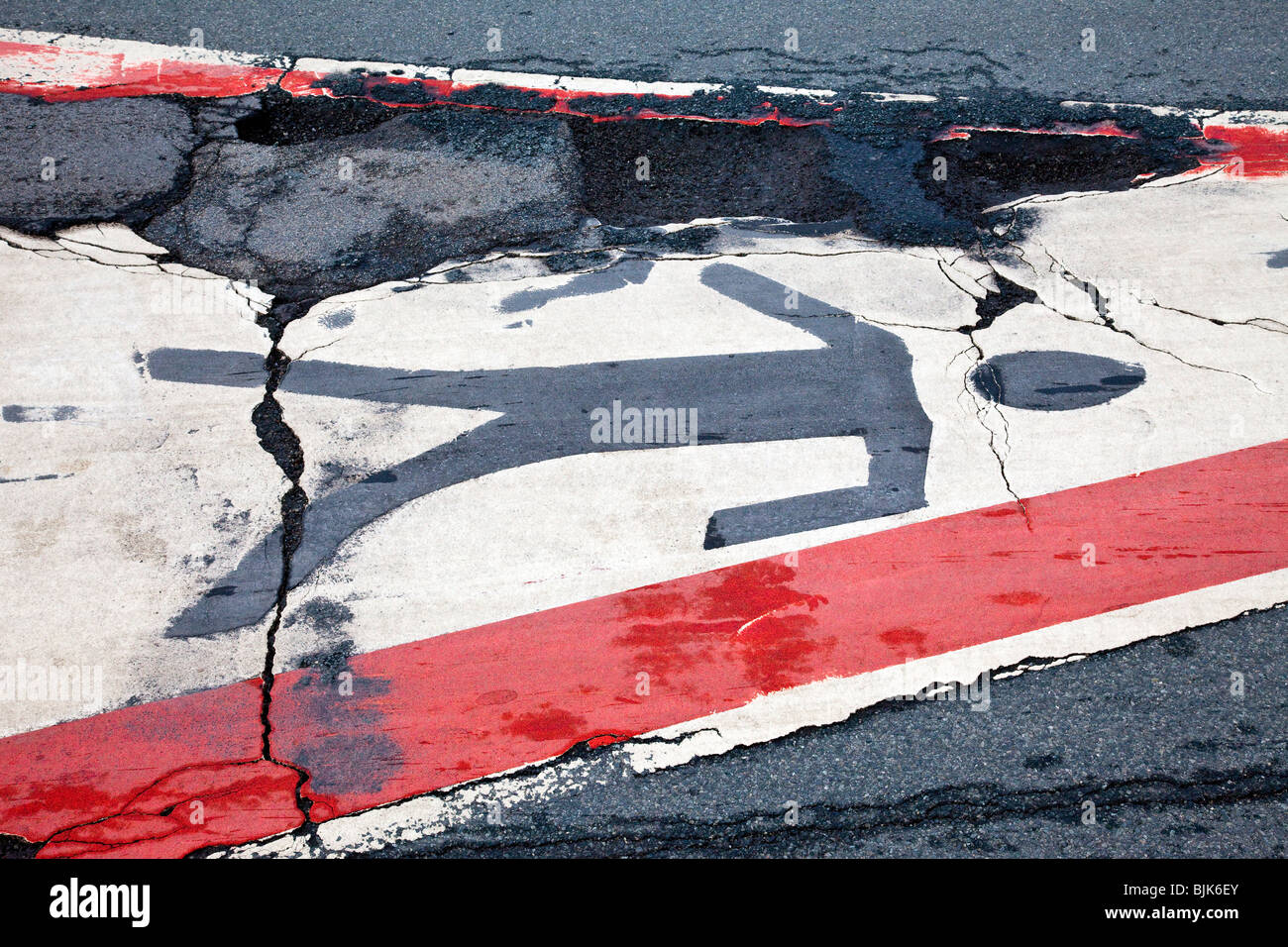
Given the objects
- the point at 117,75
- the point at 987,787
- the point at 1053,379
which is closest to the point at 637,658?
the point at 987,787

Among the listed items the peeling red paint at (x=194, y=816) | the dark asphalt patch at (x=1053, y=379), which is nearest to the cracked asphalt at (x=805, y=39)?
the dark asphalt patch at (x=1053, y=379)

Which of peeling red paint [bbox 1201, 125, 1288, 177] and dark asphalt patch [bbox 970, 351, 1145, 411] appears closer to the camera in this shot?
dark asphalt patch [bbox 970, 351, 1145, 411]

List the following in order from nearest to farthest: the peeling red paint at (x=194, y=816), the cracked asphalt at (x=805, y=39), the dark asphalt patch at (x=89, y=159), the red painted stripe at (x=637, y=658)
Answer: the peeling red paint at (x=194, y=816) → the red painted stripe at (x=637, y=658) → the dark asphalt patch at (x=89, y=159) → the cracked asphalt at (x=805, y=39)

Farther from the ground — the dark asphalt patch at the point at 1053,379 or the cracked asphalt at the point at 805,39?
the cracked asphalt at the point at 805,39

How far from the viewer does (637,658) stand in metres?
3.57

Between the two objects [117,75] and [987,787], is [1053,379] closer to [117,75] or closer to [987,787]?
[987,787]

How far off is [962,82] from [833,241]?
2.12 m

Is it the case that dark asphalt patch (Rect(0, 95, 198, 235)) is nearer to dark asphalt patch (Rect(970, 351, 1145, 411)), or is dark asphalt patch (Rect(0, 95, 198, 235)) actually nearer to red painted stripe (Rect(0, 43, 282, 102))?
red painted stripe (Rect(0, 43, 282, 102))

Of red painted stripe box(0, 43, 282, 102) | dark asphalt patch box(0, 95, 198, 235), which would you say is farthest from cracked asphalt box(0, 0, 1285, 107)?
dark asphalt patch box(0, 95, 198, 235)

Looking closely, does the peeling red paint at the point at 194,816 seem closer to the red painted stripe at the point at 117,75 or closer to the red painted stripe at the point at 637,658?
the red painted stripe at the point at 637,658

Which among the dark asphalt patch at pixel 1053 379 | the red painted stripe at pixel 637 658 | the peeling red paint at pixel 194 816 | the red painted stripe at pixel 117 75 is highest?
the red painted stripe at pixel 117 75

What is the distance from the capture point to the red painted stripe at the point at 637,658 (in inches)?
127

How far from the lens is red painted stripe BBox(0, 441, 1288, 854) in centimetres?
322

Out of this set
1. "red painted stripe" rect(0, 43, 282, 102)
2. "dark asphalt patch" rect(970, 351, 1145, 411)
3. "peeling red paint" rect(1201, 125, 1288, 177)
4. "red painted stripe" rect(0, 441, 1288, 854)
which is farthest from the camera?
"red painted stripe" rect(0, 43, 282, 102)
